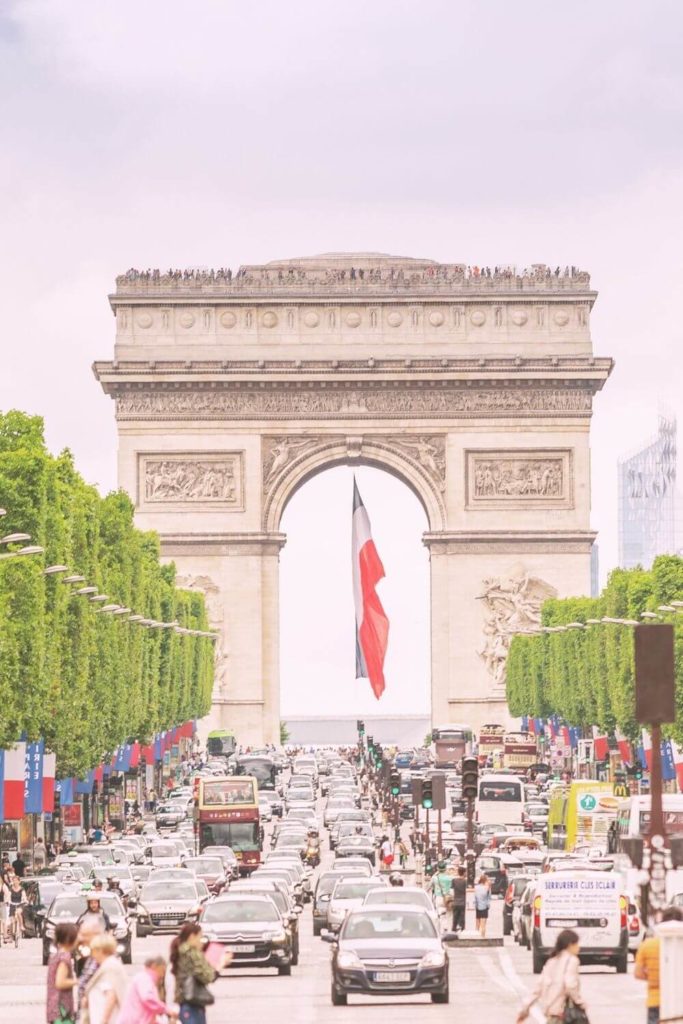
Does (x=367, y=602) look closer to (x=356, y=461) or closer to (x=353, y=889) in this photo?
(x=356, y=461)

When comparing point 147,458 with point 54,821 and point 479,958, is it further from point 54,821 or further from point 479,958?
point 479,958

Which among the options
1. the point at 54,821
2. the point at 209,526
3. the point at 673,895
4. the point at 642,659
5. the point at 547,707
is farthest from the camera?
the point at 209,526

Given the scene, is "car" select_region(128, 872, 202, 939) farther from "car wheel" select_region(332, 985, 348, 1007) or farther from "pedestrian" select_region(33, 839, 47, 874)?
"pedestrian" select_region(33, 839, 47, 874)

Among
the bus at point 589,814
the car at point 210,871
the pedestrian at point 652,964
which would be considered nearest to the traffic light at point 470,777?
the car at point 210,871

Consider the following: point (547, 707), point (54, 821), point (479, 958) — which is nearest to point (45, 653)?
point (54, 821)

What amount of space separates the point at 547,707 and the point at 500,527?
1043 cm

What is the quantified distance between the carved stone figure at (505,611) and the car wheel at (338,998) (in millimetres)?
88425

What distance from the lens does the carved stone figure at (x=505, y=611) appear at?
122375 mm

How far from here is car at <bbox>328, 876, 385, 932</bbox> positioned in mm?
45469

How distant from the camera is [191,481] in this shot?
122812 mm

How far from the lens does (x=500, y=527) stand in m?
122

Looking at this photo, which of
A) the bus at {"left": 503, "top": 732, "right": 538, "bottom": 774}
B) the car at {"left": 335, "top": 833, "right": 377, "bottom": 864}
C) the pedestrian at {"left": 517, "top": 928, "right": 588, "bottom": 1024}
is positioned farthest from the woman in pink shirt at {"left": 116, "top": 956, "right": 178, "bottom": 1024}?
the bus at {"left": 503, "top": 732, "right": 538, "bottom": 774}

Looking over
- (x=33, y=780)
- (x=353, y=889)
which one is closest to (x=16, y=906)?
(x=353, y=889)

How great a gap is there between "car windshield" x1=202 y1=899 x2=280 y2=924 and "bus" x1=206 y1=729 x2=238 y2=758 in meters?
78.8
